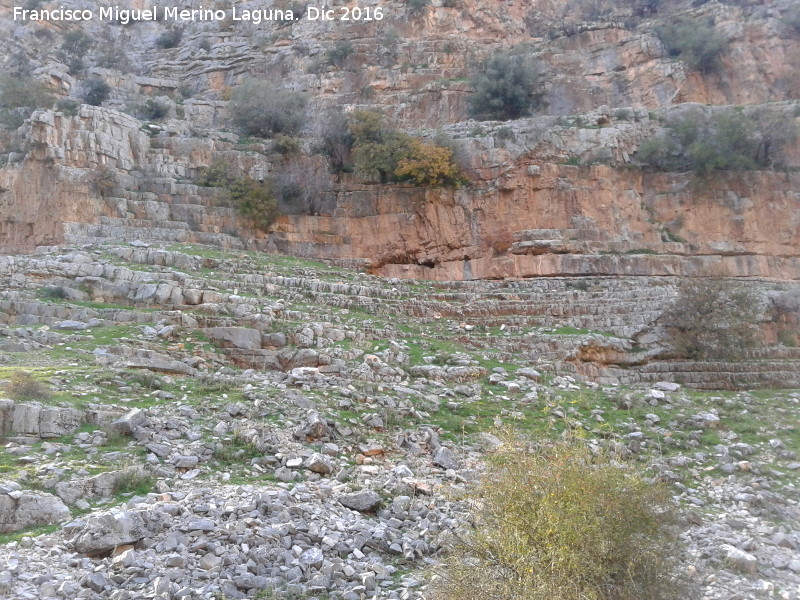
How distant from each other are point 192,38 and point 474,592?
143ft

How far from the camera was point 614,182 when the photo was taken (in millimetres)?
26141

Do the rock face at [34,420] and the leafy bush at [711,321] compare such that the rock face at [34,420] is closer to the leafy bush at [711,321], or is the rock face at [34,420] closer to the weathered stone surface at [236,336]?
the weathered stone surface at [236,336]

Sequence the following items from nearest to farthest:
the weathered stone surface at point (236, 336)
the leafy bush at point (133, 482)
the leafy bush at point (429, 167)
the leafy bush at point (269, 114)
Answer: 1. the leafy bush at point (133, 482)
2. the weathered stone surface at point (236, 336)
3. the leafy bush at point (429, 167)
4. the leafy bush at point (269, 114)

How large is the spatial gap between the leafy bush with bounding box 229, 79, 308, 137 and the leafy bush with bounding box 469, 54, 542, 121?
8.27 metres

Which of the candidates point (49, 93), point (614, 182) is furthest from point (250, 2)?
point (614, 182)

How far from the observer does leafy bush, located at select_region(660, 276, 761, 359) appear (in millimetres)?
17594

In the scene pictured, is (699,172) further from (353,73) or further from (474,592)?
(474,592)

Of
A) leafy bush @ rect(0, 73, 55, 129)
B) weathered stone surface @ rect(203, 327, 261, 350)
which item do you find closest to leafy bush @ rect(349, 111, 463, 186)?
leafy bush @ rect(0, 73, 55, 129)

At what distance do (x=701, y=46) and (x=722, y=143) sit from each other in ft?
29.8

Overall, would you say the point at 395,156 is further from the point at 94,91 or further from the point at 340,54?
the point at 94,91

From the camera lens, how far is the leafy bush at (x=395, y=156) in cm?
2550

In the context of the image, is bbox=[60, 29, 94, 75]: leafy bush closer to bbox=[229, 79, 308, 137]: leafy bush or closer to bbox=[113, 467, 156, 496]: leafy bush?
bbox=[229, 79, 308, 137]: leafy bush

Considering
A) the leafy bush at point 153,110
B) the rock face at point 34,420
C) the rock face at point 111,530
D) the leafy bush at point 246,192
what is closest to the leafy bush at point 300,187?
the leafy bush at point 246,192

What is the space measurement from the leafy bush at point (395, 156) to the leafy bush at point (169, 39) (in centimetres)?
2153
